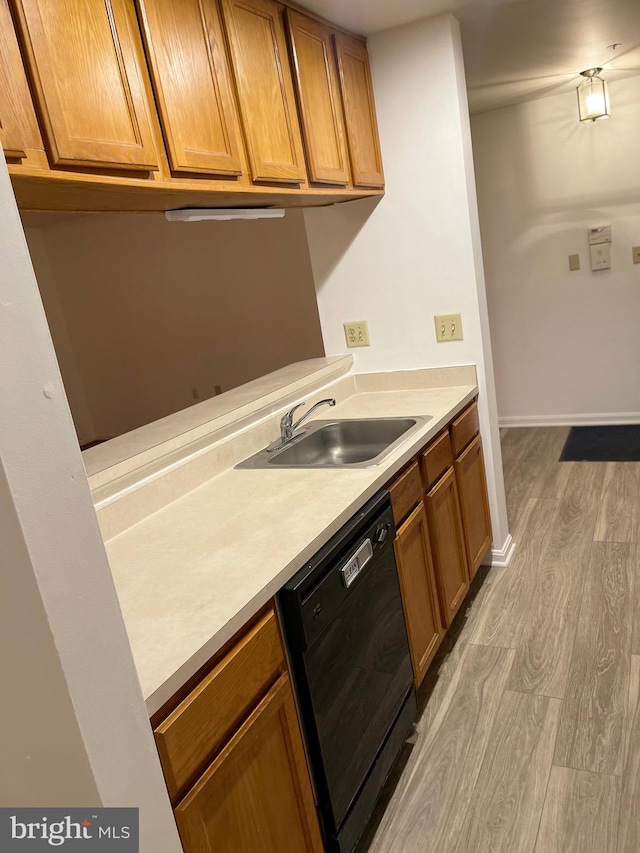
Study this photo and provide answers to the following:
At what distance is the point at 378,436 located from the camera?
2.35m

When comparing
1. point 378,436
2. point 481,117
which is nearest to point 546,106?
point 481,117

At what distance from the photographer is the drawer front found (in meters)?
1.83

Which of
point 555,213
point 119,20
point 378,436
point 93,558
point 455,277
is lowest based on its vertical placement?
point 378,436

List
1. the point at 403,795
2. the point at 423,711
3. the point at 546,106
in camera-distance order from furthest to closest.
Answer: the point at 546,106
the point at 423,711
the point at 403,795

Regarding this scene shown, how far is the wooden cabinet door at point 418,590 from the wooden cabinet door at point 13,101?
1.30 meters

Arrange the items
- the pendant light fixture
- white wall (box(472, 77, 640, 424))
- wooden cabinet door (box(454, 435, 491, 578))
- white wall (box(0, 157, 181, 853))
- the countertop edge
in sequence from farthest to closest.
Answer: white wall (box(472, 77, 640, 424))
the pendant light fixture
wooden cabinet door (box(454, 435, 491, 578))
the countertop edge
white wall (box(0, 157, 181, 853))

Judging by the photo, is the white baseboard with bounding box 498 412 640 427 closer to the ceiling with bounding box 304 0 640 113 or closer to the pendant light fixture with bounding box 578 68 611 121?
the pendant light fixture with bounding box 578 68 611 121

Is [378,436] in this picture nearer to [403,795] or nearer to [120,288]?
[403,795]

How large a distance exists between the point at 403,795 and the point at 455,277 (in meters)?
1.87

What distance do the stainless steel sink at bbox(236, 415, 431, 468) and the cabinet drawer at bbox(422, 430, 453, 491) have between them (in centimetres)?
9

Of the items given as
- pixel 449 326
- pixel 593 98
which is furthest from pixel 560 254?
pixel 449 326

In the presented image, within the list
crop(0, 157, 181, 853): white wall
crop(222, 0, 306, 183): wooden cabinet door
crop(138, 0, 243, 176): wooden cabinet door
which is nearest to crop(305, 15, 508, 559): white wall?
crop(222, 0, 306, 183): wooden cabinet door

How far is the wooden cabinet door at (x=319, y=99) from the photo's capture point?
206 centimetres

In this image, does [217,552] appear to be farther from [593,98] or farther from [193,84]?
[593,98]
